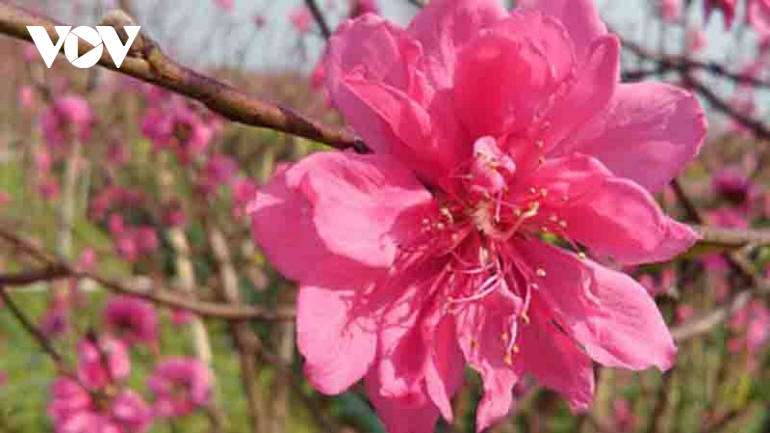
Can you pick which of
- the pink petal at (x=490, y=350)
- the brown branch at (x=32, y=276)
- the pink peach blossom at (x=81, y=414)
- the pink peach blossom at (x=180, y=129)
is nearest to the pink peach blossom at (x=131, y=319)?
the pink peach blossom at (x=180, y=129)

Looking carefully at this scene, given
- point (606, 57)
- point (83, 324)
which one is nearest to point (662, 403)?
point (606, 57)

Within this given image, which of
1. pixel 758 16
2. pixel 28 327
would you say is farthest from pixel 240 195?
pixel 758 16

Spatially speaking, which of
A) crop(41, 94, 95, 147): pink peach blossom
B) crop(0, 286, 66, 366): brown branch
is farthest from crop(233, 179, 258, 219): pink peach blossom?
crop(0, 286, 66, 366): brown branch

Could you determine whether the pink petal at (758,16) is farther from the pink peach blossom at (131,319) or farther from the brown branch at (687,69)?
the pink peach blossom at (131,319)

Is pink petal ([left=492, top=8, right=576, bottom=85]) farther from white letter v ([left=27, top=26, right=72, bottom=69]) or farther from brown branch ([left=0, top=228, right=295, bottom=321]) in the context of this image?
brown branch ([left=0, top=228, right=295, bottom=321])

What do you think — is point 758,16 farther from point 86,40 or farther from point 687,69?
point 86,40

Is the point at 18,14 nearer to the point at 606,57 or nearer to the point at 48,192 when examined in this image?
the point at 606,57

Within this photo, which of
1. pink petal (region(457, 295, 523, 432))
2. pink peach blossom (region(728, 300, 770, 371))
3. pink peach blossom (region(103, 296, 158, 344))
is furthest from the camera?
pink peach blossom (region(728, 300, 770, 371))
